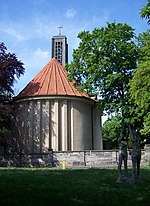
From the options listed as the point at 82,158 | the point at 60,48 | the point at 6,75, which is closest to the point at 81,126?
the point at 82,158

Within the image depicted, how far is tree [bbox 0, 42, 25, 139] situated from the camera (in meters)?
30.5

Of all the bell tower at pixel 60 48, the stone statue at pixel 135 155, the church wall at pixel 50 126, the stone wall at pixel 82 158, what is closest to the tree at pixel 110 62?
the stone wall at pixel 82 158

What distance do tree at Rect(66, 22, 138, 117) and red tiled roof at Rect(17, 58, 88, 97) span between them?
23.7ft

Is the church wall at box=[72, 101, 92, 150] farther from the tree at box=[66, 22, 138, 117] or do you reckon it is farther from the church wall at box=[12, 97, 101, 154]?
the tree at box=[66, 22, 138, 117]

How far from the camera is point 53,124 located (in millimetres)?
33844

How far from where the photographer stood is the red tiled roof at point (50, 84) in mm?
34906

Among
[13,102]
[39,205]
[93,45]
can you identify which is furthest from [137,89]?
[13,102]

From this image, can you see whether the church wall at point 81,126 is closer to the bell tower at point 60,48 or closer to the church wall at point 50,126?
the church wall at point 50,126

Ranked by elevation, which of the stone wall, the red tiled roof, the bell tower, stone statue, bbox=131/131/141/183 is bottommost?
the stone wall

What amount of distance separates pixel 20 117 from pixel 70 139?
703 centimetres

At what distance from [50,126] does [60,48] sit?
75.2ft

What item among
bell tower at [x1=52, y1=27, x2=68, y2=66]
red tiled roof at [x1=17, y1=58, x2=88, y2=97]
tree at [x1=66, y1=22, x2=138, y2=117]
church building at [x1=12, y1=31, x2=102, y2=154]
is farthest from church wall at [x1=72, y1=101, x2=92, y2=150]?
bell tower at [x1=52, y1=27, x2=68, y2=66]

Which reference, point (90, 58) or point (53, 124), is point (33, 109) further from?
point (90, 58)

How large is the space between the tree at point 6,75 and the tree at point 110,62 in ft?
25.8
